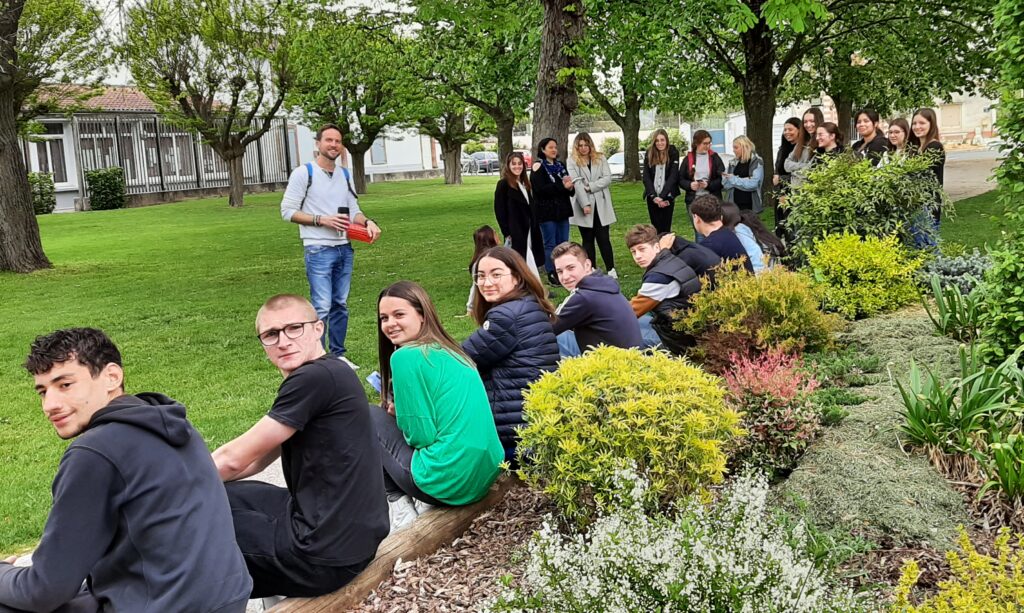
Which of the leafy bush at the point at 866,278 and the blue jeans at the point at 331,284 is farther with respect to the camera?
the blue jeans at the point at 331,284

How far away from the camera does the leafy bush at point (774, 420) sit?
438 centimetres

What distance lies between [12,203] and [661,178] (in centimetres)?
1048

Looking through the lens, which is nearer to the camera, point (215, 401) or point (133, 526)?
point (133, 526)

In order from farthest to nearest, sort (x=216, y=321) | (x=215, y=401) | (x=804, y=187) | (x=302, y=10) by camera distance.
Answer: (x=302, y=10)
(x=216, y=321)
(x=804, y=187)
(x=215, y=401)

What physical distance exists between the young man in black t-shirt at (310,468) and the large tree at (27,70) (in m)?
8.98

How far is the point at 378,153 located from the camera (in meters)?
57.4

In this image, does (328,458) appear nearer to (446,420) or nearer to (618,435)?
(446,420)

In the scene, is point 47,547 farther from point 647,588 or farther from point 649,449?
point 649,449

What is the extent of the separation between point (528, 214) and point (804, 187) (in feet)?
11.1

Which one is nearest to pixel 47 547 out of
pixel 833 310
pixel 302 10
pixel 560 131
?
pixel 833 310

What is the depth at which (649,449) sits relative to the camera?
3688 millimetres

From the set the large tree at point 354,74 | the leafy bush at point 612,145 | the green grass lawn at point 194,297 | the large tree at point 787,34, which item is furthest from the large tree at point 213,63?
the leafy bush at point 612,145

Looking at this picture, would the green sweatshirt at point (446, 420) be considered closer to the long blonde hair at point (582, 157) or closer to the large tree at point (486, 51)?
the long blonde hair at point (582, 157)

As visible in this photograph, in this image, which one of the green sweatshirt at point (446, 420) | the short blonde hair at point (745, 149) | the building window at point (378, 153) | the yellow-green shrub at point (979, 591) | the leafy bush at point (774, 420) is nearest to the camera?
the yellow-green shrub at point (979, 591)
